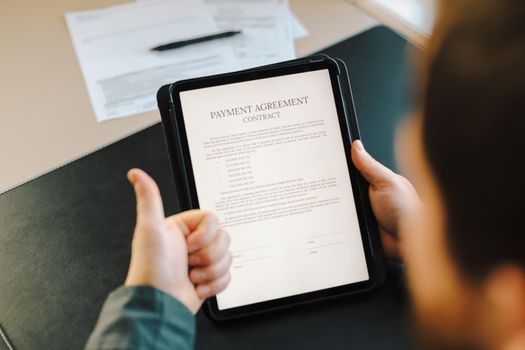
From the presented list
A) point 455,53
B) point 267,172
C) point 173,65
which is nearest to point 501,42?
point 455,53

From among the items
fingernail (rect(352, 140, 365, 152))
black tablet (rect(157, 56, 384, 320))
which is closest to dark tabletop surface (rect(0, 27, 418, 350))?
black tablet (rect(157, 56, 384, 320))

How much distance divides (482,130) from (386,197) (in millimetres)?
349

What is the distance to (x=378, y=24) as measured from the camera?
0.98 m

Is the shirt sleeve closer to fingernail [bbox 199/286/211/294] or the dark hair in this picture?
fingernail [bbox 199/286/211/294]

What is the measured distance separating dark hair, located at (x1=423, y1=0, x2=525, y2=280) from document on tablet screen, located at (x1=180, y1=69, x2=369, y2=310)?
28cm

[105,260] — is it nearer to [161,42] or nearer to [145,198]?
[145,198]

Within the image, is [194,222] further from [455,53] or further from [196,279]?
[455,53]

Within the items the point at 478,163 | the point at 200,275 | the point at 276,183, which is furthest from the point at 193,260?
the point at 478,163

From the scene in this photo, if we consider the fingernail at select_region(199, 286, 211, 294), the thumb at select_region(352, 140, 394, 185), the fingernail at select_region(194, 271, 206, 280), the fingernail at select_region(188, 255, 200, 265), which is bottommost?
the fingernail at select_region(199, 286, 211, 294)

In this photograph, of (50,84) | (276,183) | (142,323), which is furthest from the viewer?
(50,84)

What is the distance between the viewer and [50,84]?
90 cm

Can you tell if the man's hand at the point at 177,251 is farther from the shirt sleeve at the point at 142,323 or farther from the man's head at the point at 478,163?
the man's head at the point at 478,163

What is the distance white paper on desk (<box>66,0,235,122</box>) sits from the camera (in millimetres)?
877

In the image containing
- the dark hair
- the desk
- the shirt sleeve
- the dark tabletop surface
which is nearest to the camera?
the dark hair
